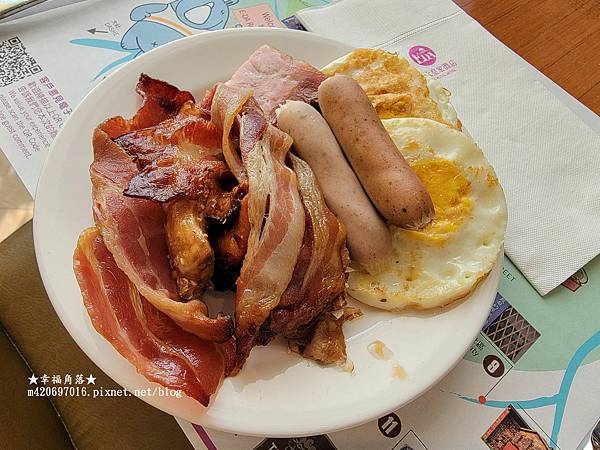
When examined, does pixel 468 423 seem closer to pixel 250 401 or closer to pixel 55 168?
pixel 250 401

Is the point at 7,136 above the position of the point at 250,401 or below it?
above

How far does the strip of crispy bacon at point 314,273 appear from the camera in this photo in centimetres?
120

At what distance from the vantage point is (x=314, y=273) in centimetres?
123

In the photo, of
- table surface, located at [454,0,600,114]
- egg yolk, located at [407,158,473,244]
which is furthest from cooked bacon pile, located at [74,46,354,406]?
table surface, located at [454,0,600,114]

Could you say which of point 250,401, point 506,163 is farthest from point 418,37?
point 250,401

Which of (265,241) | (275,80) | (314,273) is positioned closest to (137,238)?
(265,241)

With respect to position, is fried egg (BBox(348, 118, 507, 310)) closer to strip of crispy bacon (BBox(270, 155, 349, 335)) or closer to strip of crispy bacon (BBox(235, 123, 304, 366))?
strip of crispy bacon (BBox(270, 155, 349, 335))

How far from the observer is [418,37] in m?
2.13

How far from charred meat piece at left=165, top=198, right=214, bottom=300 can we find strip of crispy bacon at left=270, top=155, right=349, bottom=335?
0.18 m

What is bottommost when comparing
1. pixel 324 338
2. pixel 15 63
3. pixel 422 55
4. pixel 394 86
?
pixel 324 338

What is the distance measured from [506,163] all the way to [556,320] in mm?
541

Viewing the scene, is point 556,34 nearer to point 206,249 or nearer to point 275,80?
point 275,80

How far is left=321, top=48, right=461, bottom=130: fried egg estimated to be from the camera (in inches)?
62.6

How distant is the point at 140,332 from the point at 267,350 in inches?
11.1
